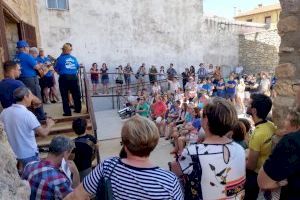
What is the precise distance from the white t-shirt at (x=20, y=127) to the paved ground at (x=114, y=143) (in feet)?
12.9

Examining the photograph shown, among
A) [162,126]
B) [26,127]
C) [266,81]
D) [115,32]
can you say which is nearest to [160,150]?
[162,126]

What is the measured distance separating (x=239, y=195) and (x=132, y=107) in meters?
10.3

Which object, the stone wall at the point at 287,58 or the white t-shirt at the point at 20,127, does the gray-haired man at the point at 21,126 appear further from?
the stone wall at the point at 287,58

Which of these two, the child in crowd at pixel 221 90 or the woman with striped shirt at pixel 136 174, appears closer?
the woman with striped shirt at pixel 136 174

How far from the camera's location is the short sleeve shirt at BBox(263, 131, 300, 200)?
62.1 inches

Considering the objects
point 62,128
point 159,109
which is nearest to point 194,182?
point 62,128

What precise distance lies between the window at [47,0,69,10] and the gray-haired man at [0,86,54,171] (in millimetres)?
13123

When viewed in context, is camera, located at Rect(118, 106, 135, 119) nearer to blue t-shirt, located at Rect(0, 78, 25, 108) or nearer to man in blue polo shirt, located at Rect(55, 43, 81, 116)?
man in blue polo shirt, located at Rect(55, 43, 81, 116)

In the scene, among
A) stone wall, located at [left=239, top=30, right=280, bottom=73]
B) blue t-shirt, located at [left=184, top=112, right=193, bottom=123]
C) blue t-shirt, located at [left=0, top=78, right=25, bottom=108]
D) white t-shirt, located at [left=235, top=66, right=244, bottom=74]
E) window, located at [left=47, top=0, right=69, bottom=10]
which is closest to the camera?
blue t-shirt, located at [left=0, top=78, right=25, bottom=108]

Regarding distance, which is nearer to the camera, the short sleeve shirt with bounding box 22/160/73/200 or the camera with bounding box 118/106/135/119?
the short sleeve shirt with bounding box 22/160/73/200

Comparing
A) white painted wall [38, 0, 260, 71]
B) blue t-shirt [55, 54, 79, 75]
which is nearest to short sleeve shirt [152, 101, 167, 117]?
blue t-shirt [55, 54, 79, 75]

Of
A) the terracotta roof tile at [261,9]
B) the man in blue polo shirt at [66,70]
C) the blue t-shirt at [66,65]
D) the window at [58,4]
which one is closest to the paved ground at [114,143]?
the man in blue polo shirt at [66,70]

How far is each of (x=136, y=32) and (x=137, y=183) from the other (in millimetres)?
16183

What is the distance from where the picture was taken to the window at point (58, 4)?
48.7ft
